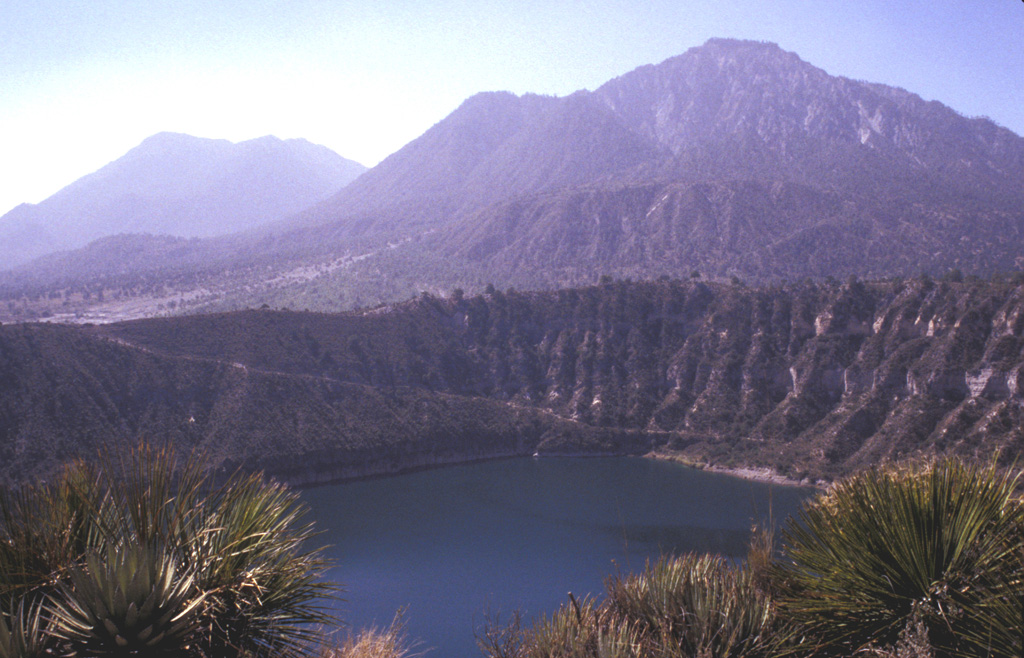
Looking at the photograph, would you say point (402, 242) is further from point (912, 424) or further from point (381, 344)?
point (912, 424)

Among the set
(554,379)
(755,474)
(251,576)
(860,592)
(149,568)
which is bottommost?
(755,474)

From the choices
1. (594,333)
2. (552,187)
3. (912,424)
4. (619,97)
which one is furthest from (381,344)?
(619,97)

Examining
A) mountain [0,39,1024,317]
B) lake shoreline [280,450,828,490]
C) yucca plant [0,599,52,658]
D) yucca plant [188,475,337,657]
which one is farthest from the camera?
mountain [0,39,1024,317]

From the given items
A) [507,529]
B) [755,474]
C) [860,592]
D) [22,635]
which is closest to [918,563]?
[860,592]

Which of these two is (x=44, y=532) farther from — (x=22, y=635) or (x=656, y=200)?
(x=656, y=200)

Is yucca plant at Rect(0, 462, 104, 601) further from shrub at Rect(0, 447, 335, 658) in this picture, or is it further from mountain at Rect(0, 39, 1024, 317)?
mountain at Rect(0, 39, 1024, 317)

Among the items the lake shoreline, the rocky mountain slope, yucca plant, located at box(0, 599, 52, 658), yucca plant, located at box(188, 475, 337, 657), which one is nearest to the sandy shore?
the lake shoreline

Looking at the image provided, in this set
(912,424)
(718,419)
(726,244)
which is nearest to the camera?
(912,424)
